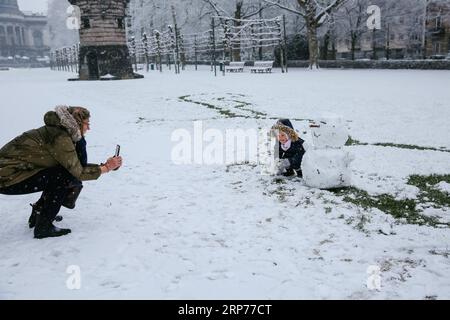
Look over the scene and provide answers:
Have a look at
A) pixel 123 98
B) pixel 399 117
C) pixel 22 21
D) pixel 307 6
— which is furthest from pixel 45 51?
pixel 399 117

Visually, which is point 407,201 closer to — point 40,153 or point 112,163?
point 112,163

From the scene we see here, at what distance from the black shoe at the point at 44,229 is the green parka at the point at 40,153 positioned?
0.50 metres

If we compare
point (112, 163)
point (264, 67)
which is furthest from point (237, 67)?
point (112, 163)

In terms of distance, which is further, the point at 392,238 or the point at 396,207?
the point at 396,207

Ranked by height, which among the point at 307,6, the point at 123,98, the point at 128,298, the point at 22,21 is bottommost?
the point at 128,298

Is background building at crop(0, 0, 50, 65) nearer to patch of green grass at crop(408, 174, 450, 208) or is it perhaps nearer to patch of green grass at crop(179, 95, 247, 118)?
patch of green grass at crop(179, 95, 247, 118)

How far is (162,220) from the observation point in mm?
4605

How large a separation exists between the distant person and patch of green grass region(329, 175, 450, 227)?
0.76m

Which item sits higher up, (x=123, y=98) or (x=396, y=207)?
(x=123, y=98)

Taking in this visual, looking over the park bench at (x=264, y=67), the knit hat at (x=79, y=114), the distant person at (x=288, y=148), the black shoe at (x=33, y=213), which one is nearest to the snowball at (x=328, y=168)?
the distant person at (x=288, y=148)

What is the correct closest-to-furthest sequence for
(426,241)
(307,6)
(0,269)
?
(0,269) < (426,241) < (307,6)

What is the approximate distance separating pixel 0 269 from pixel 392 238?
11.9ft

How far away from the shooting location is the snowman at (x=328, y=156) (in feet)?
17.0
